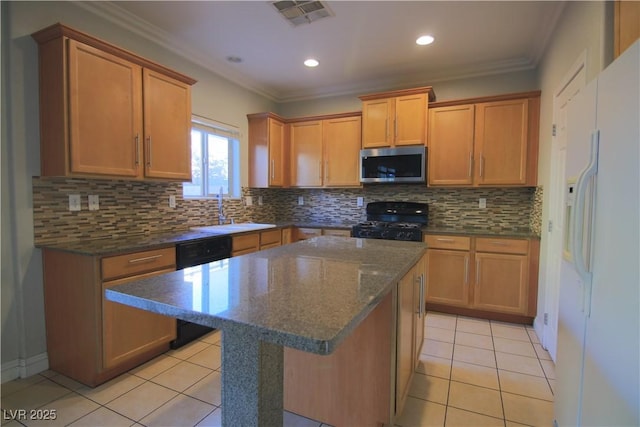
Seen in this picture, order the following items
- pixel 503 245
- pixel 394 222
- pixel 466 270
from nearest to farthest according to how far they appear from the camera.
A: pixel 503 245
pixel 466 270
pixel 394 222

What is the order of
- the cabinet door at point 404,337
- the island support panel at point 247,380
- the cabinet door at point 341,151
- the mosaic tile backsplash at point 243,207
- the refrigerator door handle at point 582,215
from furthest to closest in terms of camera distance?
the cabinet door at point 341,151 < the mosaic tile backsplash at point 243,207 < the cabinet door at point 404,337 < the refrigerator door handle at point 582,215 < the island support panel at point 247,380

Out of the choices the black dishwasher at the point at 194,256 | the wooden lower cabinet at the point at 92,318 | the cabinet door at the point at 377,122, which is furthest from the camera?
the cabinet door at the point at 377,122

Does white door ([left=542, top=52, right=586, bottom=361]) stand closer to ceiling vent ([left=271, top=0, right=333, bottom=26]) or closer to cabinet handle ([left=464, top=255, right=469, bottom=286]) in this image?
cabinet handle ([left=464, top=255, right=469, bottom=286])

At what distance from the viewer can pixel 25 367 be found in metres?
2.09

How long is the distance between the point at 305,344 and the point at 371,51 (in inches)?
125

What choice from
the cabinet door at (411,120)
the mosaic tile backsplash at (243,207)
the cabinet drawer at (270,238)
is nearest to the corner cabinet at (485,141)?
the cabinet door at (411,120)

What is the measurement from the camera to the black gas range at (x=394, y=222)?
11.1ft

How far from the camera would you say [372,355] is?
1.49 meters

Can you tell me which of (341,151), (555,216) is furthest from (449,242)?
(341,151)

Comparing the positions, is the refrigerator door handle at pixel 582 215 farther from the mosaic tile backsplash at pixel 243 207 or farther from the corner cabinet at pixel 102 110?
the corner cabinet at pixel 102 110

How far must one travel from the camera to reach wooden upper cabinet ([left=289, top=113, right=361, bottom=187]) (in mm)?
3984

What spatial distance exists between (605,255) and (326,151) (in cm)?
332

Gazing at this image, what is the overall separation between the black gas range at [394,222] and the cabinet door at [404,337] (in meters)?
1.59

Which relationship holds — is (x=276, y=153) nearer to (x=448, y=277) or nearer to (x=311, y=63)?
(x=311, y=63)
